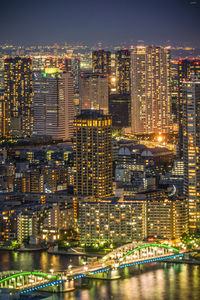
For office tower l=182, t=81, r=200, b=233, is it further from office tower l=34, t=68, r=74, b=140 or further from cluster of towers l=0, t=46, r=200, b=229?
office tower l=34, t=68, r=74, b=140

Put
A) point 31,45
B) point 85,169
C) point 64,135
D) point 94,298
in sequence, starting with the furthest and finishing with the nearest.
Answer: point 64,135 → point 31,45 → point 85,169 → point 94,298

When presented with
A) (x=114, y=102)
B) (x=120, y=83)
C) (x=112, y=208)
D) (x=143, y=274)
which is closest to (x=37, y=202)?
(x=112, y=208)

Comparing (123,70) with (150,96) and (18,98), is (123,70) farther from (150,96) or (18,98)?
(18,98)

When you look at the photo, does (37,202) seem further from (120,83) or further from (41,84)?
(120,83)

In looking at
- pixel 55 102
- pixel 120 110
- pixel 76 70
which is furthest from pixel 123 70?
pixel 55 102

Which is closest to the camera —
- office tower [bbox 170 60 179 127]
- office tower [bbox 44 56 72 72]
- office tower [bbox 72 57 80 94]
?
office tower [bbox 170 60 179 127]

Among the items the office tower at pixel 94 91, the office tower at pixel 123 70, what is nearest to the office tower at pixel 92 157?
the office tower at pixel 94 91

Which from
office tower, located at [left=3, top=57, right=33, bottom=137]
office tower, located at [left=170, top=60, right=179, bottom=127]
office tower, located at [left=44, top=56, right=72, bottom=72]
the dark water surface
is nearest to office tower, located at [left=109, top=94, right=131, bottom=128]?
office tower, located at [left=170, top=60, right=179, bottom=127]
